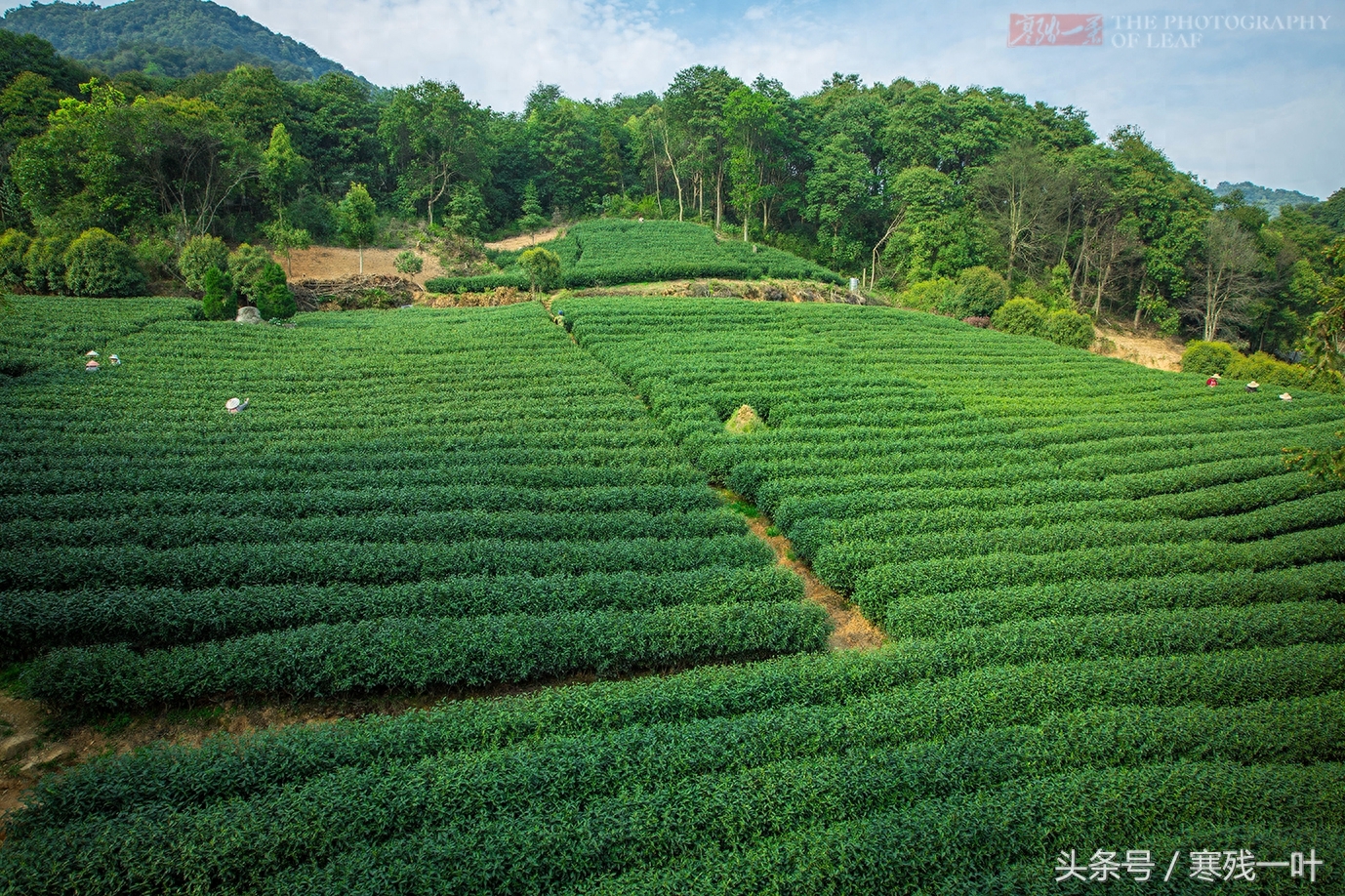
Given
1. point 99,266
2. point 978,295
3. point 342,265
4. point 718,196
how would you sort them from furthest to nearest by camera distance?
point 718,196, point 342,265, point 978,295, point 99,266

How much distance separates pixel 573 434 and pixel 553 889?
11.6m

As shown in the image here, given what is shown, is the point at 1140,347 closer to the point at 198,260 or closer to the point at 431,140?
the point at 431,140

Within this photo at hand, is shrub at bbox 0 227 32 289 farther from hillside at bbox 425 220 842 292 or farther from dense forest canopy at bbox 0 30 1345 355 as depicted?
hillside at bbox 425 220 842 292

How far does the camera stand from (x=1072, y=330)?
34.0 meters

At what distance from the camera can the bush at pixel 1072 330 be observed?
1335 inches

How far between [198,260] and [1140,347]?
5657cm

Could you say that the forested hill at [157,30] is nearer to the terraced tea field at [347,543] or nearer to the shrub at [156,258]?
the shrub at [156,258]

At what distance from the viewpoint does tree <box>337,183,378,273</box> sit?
3844cm

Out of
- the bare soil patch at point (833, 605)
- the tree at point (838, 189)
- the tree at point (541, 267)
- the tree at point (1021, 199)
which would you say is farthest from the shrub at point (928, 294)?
the bare soil patch at point (833, 605)

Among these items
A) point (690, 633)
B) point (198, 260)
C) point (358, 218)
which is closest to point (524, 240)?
point (358, 218)

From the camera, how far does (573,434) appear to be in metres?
16.4

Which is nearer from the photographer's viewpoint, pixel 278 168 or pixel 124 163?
pixel 124 163

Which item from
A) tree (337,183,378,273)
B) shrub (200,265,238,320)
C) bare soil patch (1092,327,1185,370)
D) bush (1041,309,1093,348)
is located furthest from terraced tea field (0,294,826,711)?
bare soil patch (1092,327,1185,370)

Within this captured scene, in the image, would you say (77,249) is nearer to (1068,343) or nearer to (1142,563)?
(1142,563)
